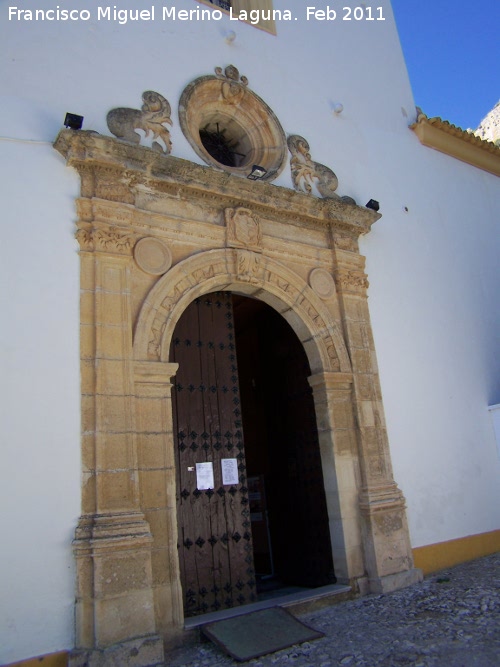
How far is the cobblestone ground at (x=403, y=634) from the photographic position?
351 centimetres

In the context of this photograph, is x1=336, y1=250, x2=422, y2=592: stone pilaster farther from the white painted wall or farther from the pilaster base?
the pilaster base

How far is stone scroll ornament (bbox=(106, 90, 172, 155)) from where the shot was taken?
4.95 m

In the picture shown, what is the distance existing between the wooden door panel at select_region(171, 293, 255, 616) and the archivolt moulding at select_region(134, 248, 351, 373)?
0.42m

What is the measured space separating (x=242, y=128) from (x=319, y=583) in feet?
15.7

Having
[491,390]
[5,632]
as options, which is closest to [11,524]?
[5,632]

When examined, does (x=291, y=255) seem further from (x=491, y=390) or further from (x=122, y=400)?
(x=491, y=390)

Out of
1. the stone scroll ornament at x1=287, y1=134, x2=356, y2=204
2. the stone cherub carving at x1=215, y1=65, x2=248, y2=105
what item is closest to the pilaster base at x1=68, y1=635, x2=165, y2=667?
the stone scroll ornament at x1=287, y1=134, x2=356, y2=204

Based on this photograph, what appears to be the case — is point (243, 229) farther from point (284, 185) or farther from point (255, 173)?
point (284, 185)

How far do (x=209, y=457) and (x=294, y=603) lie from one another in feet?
4.51

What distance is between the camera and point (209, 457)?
4.97 m

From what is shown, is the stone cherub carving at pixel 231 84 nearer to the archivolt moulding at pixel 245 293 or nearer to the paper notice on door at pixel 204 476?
the archivolt moulding at pixel 245 293

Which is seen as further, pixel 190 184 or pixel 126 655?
pixel 190 184

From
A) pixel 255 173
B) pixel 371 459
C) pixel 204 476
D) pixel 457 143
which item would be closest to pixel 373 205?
pixel 255 173

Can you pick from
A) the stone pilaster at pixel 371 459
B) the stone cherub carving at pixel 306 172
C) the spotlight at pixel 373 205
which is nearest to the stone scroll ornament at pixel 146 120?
the stone cherub carving at pixel 306 172
